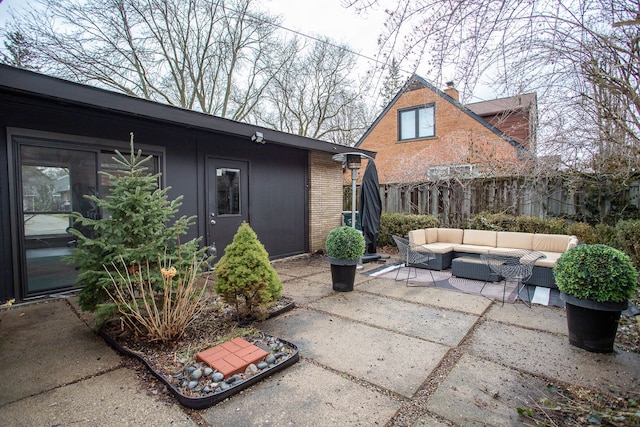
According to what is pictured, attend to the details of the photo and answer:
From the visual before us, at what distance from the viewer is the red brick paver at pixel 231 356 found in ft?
8.12

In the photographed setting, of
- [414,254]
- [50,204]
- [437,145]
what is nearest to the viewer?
[50,204]

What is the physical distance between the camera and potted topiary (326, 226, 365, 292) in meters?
4.71

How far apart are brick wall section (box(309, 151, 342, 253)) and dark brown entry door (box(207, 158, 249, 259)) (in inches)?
74.8

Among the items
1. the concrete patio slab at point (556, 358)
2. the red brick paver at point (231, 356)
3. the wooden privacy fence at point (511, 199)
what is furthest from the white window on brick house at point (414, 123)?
the red brick paver at point (231, 356)

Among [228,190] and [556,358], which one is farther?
[228,190]

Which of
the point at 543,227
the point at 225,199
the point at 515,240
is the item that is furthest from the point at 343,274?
the point at 543,227

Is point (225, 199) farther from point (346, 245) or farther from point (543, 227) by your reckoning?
point (543, 227)

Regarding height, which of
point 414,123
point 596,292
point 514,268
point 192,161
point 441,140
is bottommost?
point 514,268

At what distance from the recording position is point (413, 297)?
4570 mm

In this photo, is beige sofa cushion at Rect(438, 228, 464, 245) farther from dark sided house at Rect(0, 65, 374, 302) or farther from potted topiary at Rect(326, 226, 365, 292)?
dark sided house at Rect(0, 65, 374, 302)

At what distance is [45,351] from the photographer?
2.91 m

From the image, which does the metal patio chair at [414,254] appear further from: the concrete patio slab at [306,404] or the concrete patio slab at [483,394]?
the concrete patio slab at [306,404]

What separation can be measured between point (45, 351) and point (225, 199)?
3844 mm

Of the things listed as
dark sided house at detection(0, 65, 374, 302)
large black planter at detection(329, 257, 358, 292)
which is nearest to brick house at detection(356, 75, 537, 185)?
large black planter at detection(329, 257, 358, 292)
